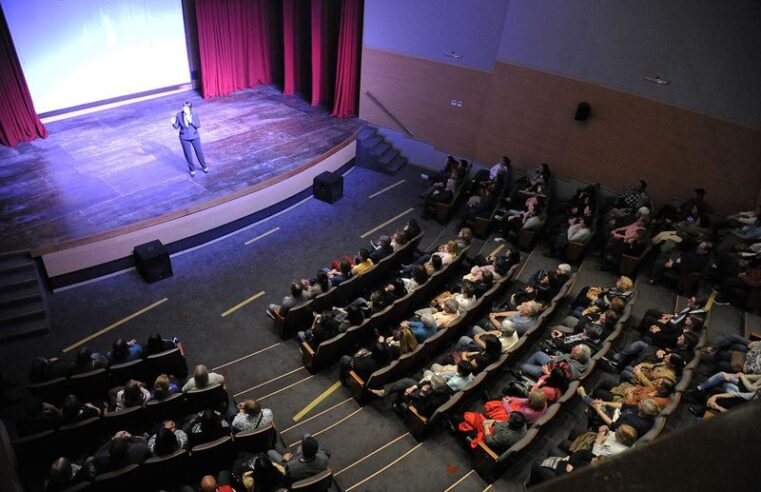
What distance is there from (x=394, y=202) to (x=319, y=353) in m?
4.16

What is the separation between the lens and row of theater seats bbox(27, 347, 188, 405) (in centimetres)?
493

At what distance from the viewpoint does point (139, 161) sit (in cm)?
841

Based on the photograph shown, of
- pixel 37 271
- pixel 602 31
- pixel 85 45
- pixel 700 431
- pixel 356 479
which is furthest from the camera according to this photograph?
pixel 85 45

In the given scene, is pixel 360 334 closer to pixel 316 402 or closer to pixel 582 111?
pixel 316 402

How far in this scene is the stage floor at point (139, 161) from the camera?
706 cm

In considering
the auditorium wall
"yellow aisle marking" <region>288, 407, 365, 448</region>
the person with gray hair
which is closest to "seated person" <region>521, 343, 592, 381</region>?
"yellow aisle marking" <region>288, 407, 365, 448</region>

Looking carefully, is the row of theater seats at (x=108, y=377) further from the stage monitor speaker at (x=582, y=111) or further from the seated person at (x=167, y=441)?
the stage monitor speaker at (x=582, y=111)

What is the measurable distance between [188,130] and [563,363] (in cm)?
588

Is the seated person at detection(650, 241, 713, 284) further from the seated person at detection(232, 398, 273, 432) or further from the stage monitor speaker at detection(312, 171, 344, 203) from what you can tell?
the seated person at detection(232, 398, 273, 432)

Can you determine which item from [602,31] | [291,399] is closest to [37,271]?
[291,399]

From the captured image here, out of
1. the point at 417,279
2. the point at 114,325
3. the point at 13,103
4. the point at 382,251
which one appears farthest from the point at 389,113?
the point at 114,325

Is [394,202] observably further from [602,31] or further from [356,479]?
[356,479]

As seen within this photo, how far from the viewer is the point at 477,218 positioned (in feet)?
27.0

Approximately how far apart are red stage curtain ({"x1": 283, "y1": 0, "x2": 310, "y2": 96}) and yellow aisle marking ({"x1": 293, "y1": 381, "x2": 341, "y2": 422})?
7.45 metres
